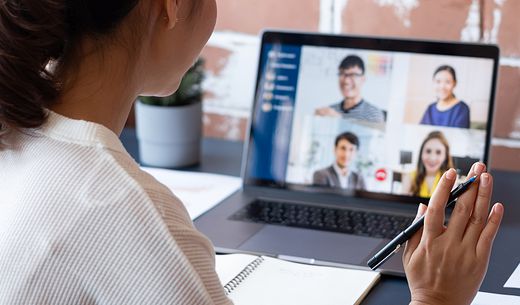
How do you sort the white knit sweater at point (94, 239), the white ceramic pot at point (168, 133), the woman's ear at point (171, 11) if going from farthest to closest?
1. the white ceramic pot at point (168, 133)
2. the woman's ear at point (171, 11)
3. the white knit sweater at point (94, 239)

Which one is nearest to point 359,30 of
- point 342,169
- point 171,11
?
point 342,169

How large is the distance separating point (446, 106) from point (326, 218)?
0.80 feet

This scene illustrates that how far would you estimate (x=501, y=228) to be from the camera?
4.00 feet

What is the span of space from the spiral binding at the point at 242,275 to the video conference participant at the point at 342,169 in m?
0.28

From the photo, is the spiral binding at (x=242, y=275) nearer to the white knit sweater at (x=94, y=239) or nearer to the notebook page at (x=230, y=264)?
the notebook page at (x=230, y=264)

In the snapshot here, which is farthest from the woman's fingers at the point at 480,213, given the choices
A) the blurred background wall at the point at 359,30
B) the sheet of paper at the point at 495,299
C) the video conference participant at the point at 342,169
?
the blurred background wall at the point at 359,30

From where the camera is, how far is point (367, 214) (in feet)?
4.12

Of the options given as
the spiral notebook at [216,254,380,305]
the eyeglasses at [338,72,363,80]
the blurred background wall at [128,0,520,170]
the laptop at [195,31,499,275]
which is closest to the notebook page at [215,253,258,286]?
the spiral notebook at [216,254,380,305]

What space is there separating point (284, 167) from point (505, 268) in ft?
1.29

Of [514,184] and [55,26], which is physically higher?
[55,26]

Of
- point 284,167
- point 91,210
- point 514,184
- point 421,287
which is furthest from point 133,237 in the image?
point 514,184

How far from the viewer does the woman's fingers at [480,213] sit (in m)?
0.89

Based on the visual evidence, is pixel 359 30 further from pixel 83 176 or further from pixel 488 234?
pixel 83 176

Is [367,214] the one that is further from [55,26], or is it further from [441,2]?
[55,26]
